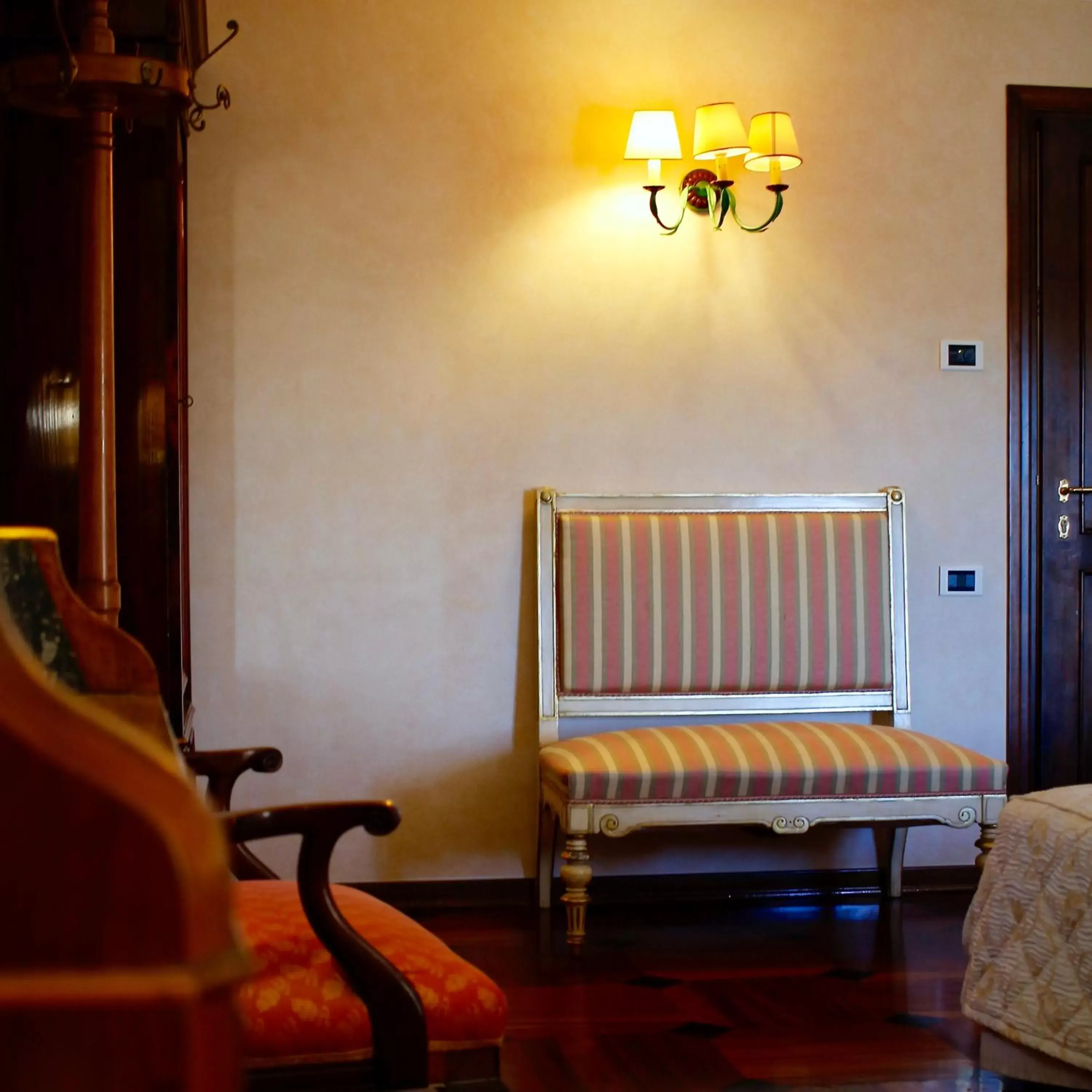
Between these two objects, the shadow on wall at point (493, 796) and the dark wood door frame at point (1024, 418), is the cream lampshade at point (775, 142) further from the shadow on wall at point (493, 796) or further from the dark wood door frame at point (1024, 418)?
the shadow on wall at point (493, 796)

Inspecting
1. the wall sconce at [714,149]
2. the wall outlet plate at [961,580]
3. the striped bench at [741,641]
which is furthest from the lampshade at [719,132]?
the wall outlet plate at [961,580]

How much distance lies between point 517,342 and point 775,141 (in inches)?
36.0

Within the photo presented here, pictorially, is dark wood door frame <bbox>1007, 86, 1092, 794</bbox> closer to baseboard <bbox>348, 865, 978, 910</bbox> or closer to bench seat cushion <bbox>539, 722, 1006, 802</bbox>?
baseboard <bbox>348, 865, 978, 910</bbox>

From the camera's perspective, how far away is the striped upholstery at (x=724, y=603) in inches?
154

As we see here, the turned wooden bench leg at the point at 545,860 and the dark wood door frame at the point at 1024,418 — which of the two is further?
the dark wood door frame at the point at 1024,418

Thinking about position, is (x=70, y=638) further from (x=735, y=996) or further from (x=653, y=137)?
(x=653, y=137)

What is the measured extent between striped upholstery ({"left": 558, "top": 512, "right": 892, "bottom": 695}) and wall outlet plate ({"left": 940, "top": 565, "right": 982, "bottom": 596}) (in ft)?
0.68

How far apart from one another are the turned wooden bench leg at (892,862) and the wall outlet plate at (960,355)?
4.54ft

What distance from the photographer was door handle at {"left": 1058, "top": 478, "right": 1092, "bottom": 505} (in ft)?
13.8

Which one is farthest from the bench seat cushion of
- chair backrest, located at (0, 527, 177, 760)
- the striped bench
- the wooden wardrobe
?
chair backrest, located at (0, 527, 177, 760)

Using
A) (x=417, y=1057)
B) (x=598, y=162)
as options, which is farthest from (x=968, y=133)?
(x=417, y=1057)

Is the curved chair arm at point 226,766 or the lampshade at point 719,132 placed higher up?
the lampshade at point 719,132

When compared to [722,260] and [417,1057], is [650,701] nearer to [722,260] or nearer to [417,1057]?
[722,260]

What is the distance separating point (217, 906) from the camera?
2.07 feet
